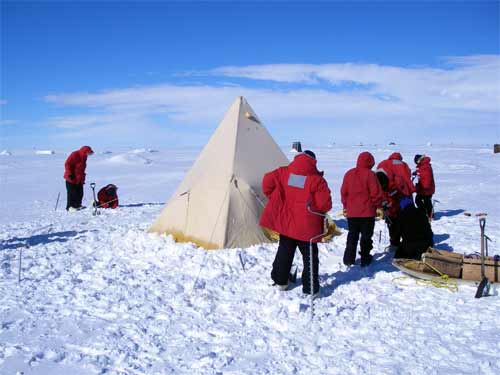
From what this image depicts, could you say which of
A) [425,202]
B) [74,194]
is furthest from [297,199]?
[74,194]

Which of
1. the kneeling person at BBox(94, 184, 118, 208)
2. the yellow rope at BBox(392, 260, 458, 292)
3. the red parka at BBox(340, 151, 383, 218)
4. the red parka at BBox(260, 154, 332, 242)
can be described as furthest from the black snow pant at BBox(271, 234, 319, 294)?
the kneeling person at BBox(94, 184, 118, 208)

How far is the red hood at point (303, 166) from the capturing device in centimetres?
527

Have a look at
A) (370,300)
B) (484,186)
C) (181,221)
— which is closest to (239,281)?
(370,300)

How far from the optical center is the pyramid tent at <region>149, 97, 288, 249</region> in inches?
287

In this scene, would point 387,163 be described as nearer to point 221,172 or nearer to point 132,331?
point 221,172

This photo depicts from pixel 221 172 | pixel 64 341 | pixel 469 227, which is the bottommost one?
pixel 64 341

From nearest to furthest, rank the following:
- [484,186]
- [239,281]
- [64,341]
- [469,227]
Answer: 1. [64,341]
2. [239,281]
3. [469,227]
4. [484,186]

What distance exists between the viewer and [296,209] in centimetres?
525

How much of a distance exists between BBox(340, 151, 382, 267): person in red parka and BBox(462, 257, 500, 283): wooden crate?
136 centimetres

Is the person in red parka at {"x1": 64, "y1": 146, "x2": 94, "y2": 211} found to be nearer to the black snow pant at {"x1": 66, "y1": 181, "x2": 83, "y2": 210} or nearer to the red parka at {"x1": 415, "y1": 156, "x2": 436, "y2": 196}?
the black snow pant at {"x1": 66, "y1": 181, "x2": 83, "y2": 210}

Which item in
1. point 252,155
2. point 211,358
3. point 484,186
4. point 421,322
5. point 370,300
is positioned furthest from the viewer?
point 484,186

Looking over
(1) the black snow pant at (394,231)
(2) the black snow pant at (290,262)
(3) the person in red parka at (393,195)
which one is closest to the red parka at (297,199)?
(2) the black snow pant at (290,262)

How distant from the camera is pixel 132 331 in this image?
4.40 metres

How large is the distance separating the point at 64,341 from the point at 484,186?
16.3m
